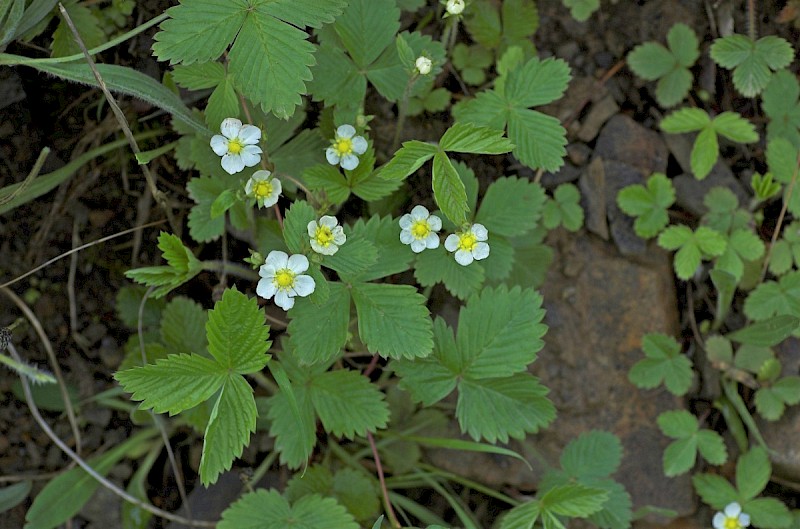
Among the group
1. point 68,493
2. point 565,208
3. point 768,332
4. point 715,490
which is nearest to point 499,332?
point 565,208

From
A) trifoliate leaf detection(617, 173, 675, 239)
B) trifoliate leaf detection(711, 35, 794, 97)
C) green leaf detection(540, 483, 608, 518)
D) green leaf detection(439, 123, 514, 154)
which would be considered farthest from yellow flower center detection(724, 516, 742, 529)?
green leaf detection(439, 123, 514, 154)

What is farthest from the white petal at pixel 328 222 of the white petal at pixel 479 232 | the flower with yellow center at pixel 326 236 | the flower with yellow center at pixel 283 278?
the white petal at pixel 479 232

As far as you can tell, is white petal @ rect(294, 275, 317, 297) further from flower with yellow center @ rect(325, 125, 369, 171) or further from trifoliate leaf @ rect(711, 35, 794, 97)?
trifoliate leaf @ rect(711, 35, 794, 97)

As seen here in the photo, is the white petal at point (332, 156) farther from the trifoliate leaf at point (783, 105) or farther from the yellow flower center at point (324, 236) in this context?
the trifoliate leaf at point (783, 105)

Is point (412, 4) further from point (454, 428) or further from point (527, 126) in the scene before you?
point (454, 428)

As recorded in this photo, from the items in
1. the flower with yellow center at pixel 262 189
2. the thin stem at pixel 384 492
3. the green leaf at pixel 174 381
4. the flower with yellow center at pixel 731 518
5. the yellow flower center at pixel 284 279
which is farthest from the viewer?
the flower with yellow center at pixel 731 518

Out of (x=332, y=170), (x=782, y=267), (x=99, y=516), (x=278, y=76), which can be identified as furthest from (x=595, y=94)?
(x=99, y=516)
